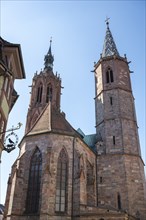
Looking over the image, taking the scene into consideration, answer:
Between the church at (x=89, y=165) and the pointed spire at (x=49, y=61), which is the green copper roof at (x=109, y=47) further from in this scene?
the pointed spire at (x=49, y=61)

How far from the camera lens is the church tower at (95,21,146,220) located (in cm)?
1883

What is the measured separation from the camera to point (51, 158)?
1653 cm

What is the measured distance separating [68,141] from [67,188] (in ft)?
10.9

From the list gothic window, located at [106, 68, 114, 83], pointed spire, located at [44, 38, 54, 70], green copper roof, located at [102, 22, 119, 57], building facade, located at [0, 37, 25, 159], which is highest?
pointed spire, located at [44, 38, 54, 70]

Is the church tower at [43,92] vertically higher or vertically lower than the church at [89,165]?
higher

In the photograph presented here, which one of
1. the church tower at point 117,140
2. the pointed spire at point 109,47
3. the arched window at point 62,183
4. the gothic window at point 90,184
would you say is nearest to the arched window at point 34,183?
the arched window at point 62,183

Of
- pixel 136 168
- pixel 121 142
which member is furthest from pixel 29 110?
pixel 136 168

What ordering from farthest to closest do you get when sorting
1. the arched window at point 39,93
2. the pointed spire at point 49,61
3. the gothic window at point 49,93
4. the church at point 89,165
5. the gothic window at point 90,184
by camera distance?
the pointed spire at point 49,61 → the gothic window at point 49,93 → the arched window at point 39,93 → the gothic window at point 90,184 → the church at point 89,165

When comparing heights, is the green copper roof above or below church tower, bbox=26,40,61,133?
above

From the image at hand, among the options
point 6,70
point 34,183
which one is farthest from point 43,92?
point 6,70

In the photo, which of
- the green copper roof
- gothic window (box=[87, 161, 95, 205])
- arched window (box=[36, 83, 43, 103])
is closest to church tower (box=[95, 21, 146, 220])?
the green copper roof

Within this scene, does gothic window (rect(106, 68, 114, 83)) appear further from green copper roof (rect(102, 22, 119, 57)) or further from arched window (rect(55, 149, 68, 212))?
arched window (rect(55, 149, 68, 212))

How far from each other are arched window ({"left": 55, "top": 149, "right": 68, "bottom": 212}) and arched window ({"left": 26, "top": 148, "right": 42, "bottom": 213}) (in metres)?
1.20

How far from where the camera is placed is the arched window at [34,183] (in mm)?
15491
